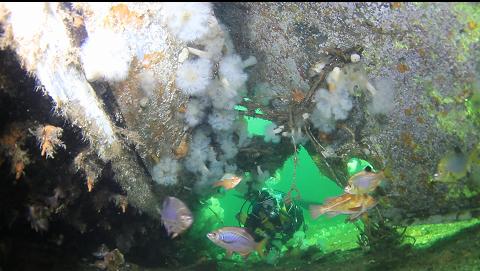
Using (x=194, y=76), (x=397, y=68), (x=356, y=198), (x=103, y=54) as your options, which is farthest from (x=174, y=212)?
(x=397, y=68)

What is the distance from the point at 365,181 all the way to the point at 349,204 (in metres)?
0.47

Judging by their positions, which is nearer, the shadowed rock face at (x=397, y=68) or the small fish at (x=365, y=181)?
the shadowed rock face at (x=397, y=68)

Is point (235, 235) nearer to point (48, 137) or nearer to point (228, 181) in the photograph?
point (228, 181)

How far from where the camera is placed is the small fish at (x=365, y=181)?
393 centimetres

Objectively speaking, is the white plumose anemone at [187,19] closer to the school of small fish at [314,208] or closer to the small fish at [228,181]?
the school of small fish at [314,208]

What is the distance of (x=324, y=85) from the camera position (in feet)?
14.2

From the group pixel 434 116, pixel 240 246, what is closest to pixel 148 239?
pixel 240 246

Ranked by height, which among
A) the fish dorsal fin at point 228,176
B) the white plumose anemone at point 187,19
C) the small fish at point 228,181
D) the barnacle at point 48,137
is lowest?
the small fish at point 228,181

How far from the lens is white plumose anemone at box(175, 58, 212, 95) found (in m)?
3.80

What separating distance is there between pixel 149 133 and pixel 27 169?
1345 mm

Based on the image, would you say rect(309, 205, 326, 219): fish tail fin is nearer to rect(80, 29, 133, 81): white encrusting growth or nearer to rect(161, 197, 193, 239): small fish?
rect(161, 197, 193, 239): small fish

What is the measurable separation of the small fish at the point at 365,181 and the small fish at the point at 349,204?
123 millimetres

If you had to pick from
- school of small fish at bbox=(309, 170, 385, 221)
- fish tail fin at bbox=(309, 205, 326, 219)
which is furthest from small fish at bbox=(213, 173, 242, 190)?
school of small fish at bbox=(309, 170, 385, 221)

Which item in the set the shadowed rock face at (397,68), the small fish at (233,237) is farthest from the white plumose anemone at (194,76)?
the small fish at (233,237)
